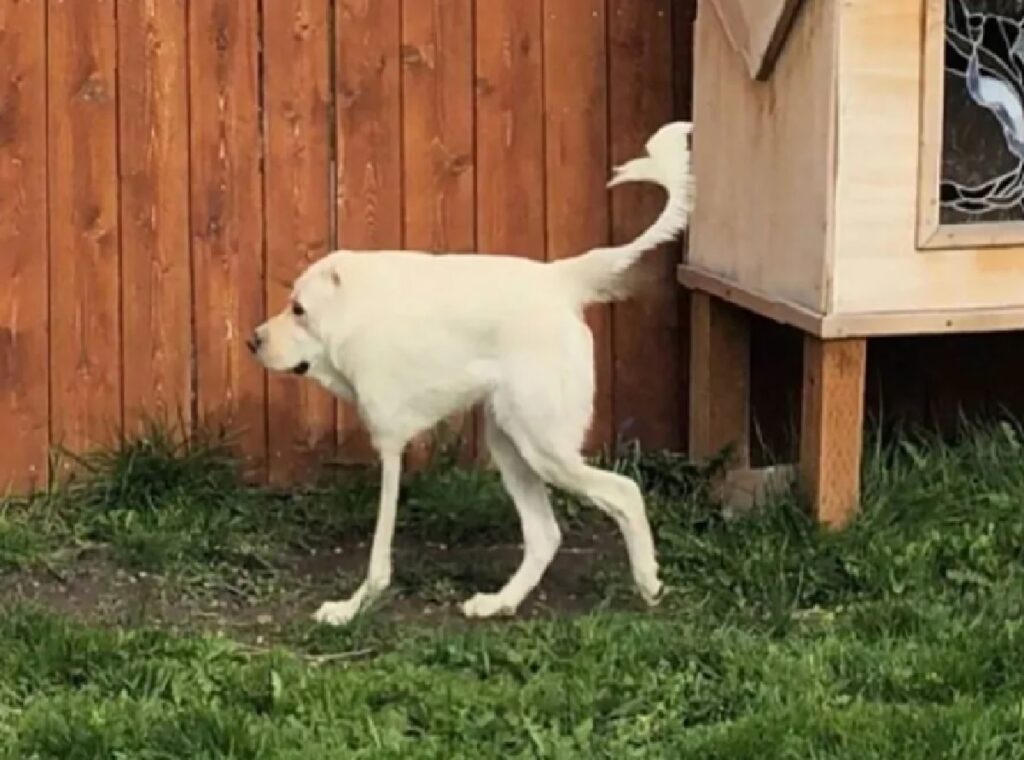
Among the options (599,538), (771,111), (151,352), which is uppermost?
(771,111)

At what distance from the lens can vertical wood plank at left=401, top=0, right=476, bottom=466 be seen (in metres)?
6.55

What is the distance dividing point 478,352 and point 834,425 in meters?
1.01

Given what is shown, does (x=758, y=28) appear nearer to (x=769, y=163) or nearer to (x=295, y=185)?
(x=769, y=163)

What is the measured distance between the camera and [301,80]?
21.3 ft

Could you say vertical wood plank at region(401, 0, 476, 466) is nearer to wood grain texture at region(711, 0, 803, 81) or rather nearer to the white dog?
wood grain texture at region(711, 0, 803, 81)

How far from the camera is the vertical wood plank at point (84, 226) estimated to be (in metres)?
6.34

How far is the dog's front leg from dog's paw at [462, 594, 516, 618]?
0.22 m

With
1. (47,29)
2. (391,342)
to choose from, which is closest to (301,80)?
(47,29)

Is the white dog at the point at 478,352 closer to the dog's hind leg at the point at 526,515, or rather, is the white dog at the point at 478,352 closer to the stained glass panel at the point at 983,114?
the dog's hind leg at the point at 526,515

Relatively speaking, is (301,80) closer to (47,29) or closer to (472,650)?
(47,29)

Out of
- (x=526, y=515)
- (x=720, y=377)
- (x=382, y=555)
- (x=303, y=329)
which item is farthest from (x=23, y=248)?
(x=720, y=377)

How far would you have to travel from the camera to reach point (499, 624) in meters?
5.38

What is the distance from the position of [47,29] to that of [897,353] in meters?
2.71

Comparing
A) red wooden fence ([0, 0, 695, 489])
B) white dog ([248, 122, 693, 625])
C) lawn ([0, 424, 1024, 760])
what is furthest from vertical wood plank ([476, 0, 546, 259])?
white dog ([248, 122, 693, 625])
